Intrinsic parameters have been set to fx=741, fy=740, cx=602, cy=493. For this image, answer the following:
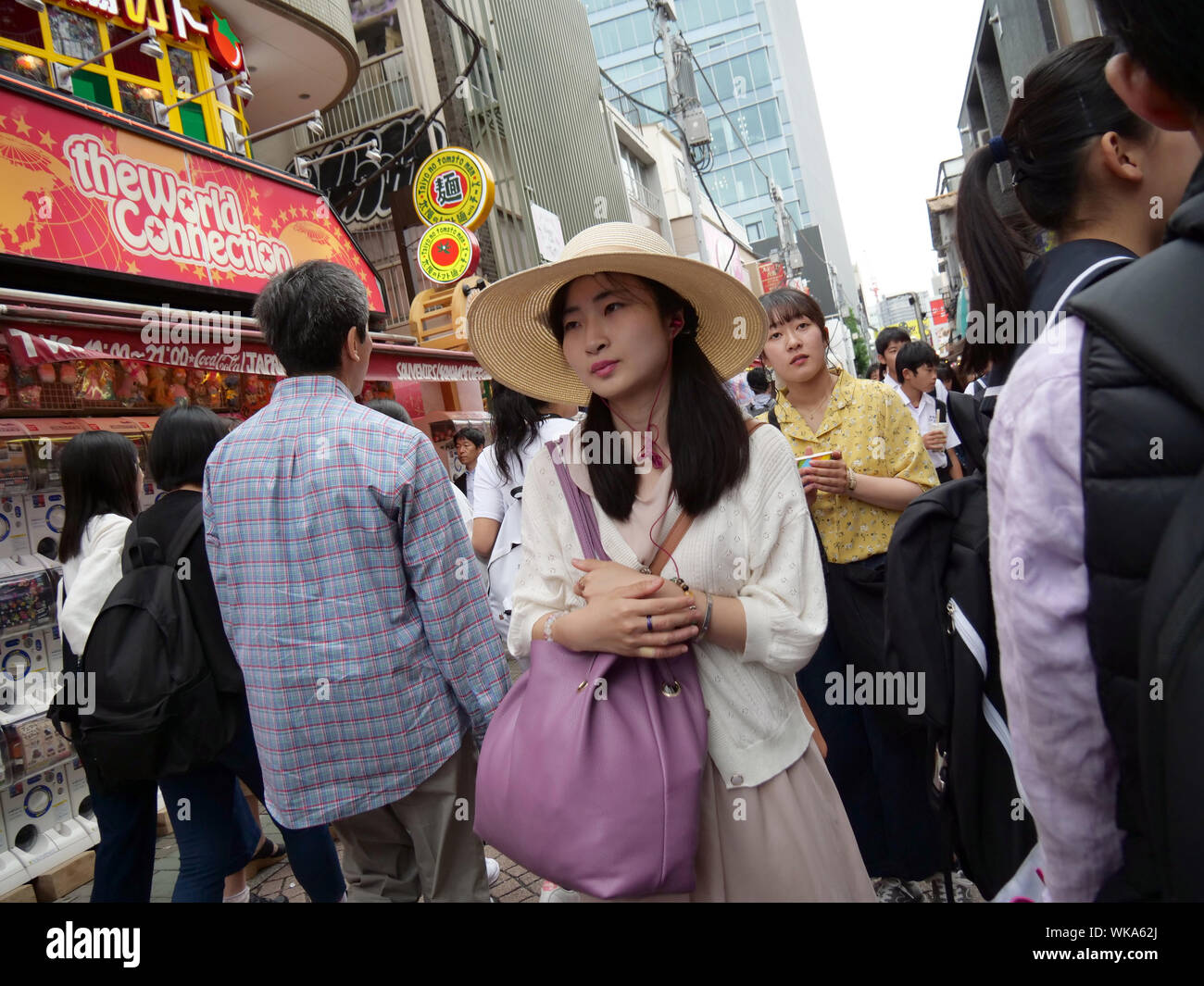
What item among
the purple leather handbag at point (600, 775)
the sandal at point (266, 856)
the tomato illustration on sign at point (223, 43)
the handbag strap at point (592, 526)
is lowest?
the sandal at point (266, 856)

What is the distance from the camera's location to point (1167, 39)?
805 millimetres

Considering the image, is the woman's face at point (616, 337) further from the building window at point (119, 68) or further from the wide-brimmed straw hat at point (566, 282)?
the building window at point (119, 68)

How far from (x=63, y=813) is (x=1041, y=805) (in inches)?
200

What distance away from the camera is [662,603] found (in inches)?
54.6

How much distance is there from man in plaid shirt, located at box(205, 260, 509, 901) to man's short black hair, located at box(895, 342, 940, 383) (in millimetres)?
4690

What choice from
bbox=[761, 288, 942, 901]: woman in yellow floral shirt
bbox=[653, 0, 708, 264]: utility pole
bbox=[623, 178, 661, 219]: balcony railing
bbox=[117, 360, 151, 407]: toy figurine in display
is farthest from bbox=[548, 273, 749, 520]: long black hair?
bbox=[623, 178, 661, 219]: balcony railing

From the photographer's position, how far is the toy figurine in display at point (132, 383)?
20.4 ft

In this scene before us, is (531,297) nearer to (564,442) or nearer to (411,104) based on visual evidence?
(564,442)

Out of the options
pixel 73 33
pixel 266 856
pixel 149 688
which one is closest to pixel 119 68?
pixel 73 33

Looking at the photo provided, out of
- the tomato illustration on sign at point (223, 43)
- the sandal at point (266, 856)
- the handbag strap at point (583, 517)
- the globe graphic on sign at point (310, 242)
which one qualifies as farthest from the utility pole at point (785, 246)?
the handbag strap at point (583, 517)

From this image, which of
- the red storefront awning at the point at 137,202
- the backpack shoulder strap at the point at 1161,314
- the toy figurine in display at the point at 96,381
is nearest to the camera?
the backpack shoulder strap at the point at 1161,314

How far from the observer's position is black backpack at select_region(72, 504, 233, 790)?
2266mm

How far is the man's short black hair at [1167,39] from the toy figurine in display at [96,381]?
6.70 metres

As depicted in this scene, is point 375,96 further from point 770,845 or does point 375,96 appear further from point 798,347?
point 770,845
